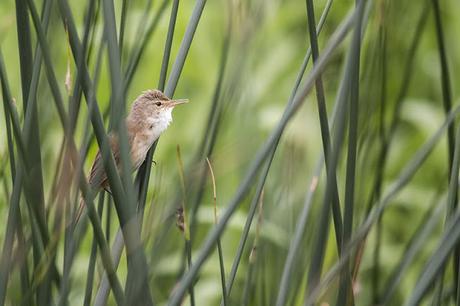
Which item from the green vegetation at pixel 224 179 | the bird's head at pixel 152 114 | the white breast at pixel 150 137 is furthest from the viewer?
the bird's head at pixel 152 114

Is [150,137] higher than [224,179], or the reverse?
[150,137]

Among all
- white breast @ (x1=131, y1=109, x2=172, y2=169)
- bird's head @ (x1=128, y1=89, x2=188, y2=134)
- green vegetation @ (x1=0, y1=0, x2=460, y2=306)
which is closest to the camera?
green vegetation @ (x1=0, y1=0, x2=460, y2=306)

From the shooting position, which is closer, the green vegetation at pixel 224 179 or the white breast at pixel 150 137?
the green vegetation at pixel 224 179

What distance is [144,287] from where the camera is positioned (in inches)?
51.8

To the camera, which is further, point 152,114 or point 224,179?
point 224,179

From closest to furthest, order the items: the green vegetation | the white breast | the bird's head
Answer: the green vegetation
the white breast
the bird's head

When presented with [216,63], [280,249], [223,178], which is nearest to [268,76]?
[216,63]

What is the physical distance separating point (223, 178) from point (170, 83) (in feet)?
6.84

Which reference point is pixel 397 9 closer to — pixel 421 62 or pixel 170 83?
pixel 170 83

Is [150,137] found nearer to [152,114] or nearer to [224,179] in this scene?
[152,114]

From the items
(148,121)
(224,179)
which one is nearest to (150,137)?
(148,121)

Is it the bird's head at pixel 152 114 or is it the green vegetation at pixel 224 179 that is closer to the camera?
the green vegetation at pixel 224 179

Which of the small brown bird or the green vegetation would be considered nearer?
the green vegetation

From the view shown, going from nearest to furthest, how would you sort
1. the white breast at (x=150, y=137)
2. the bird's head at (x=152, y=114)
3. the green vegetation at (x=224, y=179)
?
the green vegetation at (x=224, y=179) < the white breast at (x=150, y=137) < the bird's head at (x=152, y=114)
